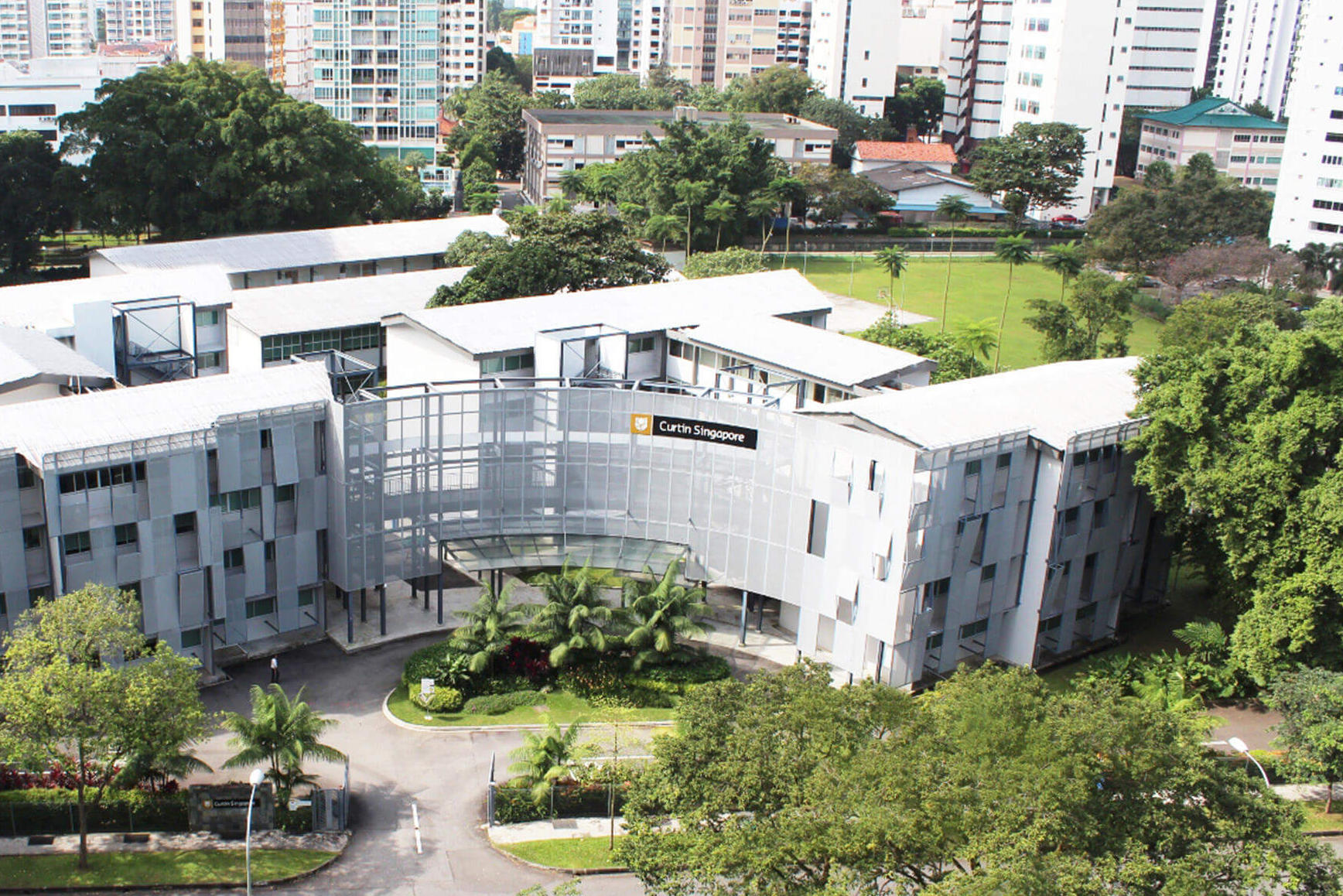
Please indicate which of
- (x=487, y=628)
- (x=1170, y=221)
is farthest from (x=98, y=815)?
(x=1170, y=221)

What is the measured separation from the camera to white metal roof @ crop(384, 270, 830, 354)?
212ft

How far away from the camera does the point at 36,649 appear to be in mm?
37219

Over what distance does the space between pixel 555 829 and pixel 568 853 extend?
1.25m

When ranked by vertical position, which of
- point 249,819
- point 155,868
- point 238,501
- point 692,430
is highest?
point 692,430

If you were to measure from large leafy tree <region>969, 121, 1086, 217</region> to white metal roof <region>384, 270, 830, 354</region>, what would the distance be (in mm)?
68158

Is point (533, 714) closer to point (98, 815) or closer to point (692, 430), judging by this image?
point (692, 430)

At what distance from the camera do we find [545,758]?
41531 millimetres

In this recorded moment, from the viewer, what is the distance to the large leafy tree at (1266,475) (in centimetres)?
4691

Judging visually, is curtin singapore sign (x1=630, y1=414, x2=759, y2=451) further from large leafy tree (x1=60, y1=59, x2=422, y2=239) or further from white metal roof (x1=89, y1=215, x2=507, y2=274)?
large leafy tree (x1=60, y1=59, x2=422, y2=239)

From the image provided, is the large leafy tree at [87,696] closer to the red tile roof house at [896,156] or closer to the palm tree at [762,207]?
the palm tree at [762,207]

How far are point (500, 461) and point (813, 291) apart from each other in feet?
101

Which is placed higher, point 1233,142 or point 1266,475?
point 1233,142

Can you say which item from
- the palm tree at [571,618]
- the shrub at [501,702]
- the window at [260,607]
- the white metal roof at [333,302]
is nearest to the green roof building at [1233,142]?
the white metal roof at [333,302]

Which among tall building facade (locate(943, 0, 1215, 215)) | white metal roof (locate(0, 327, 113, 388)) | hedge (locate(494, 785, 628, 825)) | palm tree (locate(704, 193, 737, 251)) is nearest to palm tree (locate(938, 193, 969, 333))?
palm tree (locate(704, 193, 737, 251))
